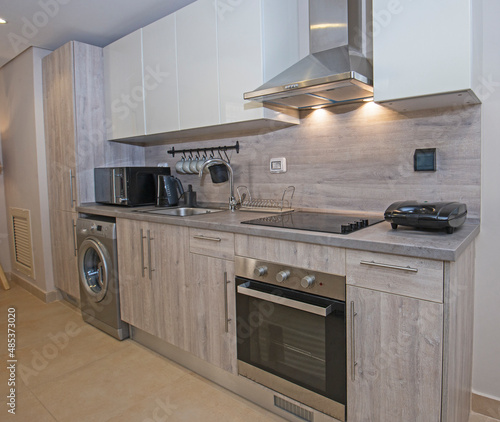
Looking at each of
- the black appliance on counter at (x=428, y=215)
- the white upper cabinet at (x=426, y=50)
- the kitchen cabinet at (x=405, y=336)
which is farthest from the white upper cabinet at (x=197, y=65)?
the kitchen cabinet at (x=405, y=336)

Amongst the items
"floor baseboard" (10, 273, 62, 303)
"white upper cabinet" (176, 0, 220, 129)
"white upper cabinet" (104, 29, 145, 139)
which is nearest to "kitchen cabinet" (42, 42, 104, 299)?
"white upper cabinet" (104, 29, 145, 139)

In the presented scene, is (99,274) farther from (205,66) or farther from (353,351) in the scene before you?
(353,351)

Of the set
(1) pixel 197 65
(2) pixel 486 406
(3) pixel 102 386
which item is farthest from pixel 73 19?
(2) pixel 486 406

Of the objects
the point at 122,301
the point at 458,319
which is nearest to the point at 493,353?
the point at 458,319

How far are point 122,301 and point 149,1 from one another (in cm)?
203

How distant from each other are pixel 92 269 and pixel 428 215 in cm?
252

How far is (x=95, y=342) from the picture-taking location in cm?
266

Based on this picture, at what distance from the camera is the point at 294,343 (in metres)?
1.67

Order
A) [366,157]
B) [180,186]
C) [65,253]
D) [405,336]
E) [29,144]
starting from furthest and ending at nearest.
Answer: [29,144]
[65,253]
[180,186]
[366,157]
[405,336]

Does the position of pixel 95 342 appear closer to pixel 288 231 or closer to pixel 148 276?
pixel 148 276

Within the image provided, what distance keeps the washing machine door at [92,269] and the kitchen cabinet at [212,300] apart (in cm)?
94

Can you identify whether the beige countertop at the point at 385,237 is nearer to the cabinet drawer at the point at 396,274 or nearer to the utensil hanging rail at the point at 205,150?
the cabinet drawer at the point at 396,274

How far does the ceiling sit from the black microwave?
108 centimetres

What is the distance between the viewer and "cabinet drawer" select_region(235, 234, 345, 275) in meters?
1.49
